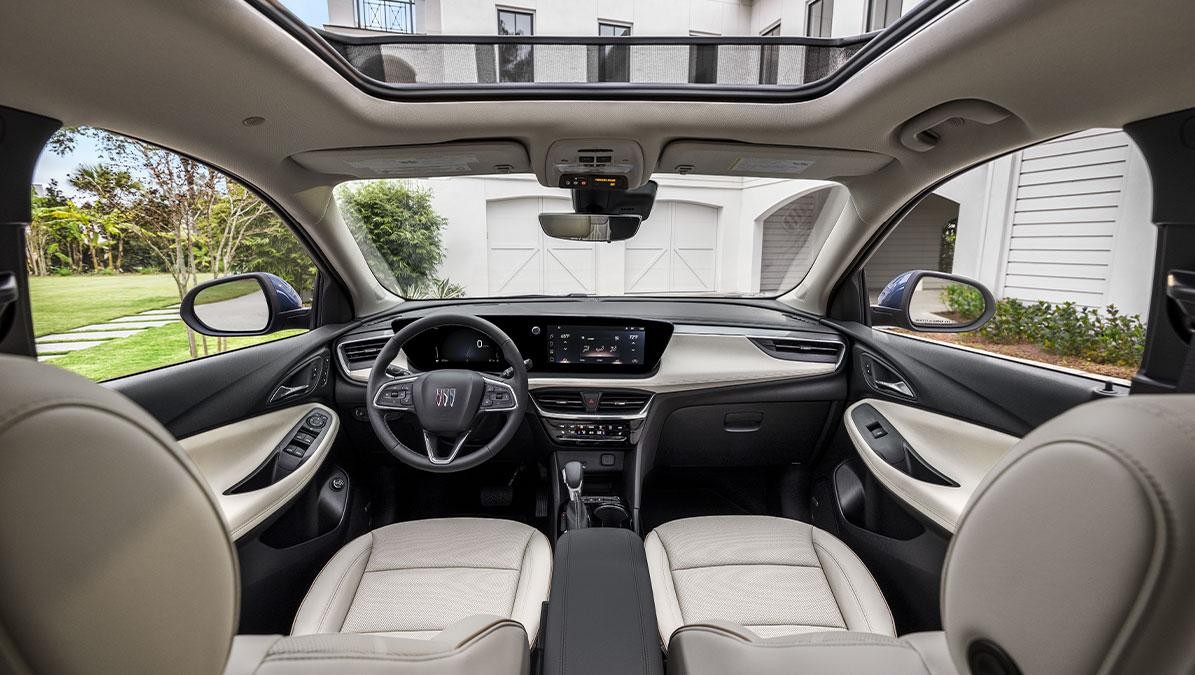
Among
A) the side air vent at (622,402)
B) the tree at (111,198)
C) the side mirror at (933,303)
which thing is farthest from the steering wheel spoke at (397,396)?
the side mirror at (933,303)

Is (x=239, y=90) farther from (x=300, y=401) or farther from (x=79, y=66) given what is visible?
(x=300, y=401)

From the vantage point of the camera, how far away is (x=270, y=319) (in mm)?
2311

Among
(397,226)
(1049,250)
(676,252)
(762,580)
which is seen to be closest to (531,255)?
(397,226)

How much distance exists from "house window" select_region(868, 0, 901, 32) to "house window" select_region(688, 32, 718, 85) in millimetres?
4997

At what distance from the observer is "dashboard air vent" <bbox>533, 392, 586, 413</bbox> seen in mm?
2461

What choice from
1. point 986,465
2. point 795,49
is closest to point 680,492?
point 986,465

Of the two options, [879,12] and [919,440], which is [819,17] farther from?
[919,440]

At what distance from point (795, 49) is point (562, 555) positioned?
67.5 inches

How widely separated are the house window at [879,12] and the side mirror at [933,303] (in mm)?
4419

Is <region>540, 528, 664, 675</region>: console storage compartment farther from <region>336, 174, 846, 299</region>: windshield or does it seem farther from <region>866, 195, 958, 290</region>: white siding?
<region>866, 195, 958, 290</region>: white siding

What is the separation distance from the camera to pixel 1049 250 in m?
4.52

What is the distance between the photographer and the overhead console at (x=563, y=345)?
2455 millimetres

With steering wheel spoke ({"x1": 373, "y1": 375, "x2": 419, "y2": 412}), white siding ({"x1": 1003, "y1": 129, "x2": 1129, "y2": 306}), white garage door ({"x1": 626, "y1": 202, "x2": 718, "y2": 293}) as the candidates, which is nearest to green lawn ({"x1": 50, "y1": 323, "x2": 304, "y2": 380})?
steering wheel spoke ({"x1": 373, "y1": 375, "x2": 419, "y2": 412})

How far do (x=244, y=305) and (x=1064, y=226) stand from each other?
236 inches
